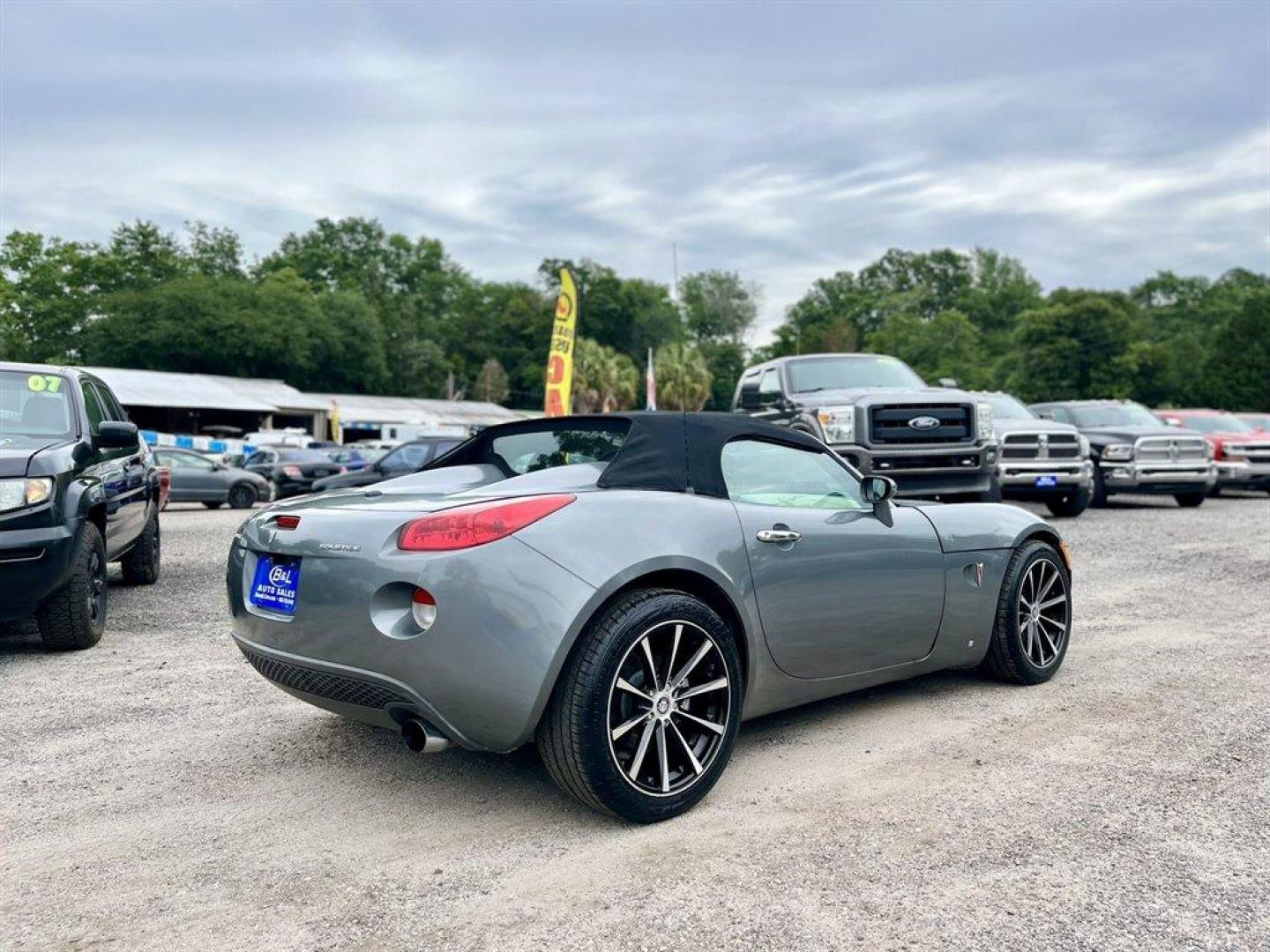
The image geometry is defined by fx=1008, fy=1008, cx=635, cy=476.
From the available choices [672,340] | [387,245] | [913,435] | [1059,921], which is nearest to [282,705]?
[1059,921]

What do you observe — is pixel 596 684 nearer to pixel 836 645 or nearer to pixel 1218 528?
pixel 836 645

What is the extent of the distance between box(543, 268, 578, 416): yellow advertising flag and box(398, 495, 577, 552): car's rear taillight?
22.1 m

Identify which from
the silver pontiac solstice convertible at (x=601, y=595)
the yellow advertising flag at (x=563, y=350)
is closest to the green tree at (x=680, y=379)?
the yellow advertising flag at (x=563, y=350)

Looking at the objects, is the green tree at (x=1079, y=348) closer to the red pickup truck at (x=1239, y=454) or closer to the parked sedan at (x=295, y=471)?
the red pickup truck at (x=1239, y=454)

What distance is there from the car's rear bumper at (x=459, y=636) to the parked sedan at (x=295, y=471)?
20.5 meters

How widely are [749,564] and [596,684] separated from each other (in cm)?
84

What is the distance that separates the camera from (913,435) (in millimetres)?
10984

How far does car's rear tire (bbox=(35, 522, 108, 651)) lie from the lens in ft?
19.0

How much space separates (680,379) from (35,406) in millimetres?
68138

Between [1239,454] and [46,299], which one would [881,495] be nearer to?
[1239,454]

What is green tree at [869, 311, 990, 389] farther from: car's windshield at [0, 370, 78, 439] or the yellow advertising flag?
car's windshield at [0, 370, 78, 439]

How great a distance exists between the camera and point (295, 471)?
78.8 ft

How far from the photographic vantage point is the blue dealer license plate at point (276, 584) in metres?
3.48

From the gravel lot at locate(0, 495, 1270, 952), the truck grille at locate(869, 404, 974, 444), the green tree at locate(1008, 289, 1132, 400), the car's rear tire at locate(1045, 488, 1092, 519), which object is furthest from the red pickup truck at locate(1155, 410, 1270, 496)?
the green tree at locate(1008, 289, 1132, 400)
